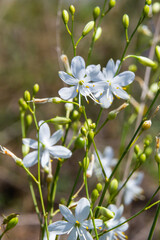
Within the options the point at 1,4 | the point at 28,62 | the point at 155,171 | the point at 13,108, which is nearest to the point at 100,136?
the point at 155,171

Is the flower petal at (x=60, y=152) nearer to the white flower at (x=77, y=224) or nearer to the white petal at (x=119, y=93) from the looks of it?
the white flower at (x=77, y=224)

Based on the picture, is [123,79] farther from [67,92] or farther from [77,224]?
[77,224]

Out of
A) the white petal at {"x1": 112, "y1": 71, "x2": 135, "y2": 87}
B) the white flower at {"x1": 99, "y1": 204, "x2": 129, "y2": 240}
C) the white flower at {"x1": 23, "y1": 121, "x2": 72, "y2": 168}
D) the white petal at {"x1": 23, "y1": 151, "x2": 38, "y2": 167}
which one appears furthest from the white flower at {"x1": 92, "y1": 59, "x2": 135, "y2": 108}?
the white flower at {"x1": 99, "y1": 204, "x2": 129, "y2": 240}

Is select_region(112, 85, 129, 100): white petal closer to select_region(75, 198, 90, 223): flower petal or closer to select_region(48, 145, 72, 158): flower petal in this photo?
select_region(48, 145, 72, 158): flower petal

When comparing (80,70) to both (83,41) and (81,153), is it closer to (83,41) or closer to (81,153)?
(81,153)

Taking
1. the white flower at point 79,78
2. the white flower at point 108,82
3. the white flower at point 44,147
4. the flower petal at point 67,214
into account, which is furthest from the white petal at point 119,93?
the flower petal at point 67,214

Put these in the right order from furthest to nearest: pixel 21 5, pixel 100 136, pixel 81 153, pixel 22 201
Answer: pixel 21 5 → pixel 100 136 → pixel 81 153 → pixel 22 201

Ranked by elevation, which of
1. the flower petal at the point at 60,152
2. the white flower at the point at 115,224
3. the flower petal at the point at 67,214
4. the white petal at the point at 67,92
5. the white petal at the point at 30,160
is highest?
the white petal at the point at 67,92
